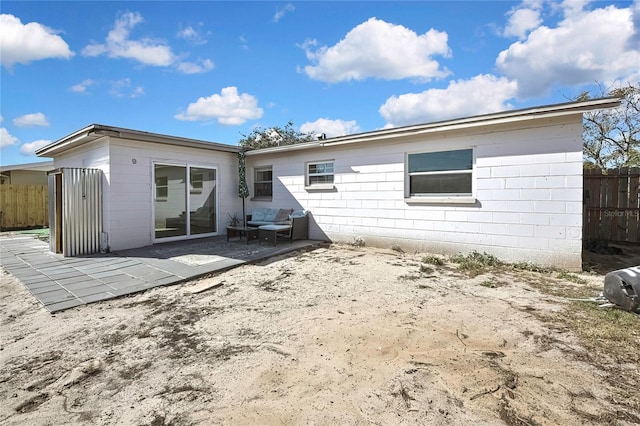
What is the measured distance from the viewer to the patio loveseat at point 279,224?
27.2 ft

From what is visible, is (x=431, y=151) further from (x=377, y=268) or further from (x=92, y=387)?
(x=92, y=387)

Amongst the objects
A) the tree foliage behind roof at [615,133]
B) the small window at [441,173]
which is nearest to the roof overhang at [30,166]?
the small window at [441,173]

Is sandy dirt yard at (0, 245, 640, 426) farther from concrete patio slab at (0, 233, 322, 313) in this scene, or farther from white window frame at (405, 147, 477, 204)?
white window frame at (405, 147, 477, 204)

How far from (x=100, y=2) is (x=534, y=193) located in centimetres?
1073

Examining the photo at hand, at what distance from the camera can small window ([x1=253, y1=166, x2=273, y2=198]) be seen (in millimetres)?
10367

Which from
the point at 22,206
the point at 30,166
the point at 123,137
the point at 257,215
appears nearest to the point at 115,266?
the point at 123,137

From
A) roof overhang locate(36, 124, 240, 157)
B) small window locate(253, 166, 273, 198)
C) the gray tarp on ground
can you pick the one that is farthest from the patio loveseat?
the gray tarp on ground

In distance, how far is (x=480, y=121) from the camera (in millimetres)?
6133

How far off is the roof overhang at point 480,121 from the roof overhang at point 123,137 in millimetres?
2760

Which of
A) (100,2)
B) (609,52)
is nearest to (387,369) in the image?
(100,2)

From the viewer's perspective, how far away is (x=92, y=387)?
2.35 metres

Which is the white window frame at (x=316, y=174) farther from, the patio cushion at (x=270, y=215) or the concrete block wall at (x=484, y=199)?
the patio cushion at (x=270, y=215)

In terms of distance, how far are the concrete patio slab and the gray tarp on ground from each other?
222 inches

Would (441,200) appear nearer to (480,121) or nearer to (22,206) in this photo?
(480,121)
